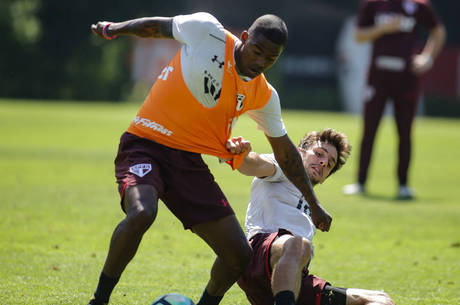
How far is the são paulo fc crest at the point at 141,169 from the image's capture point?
15.2 ft

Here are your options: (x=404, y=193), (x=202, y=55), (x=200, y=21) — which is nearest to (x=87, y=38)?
(x=404, y=193)

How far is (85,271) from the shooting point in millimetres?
6043

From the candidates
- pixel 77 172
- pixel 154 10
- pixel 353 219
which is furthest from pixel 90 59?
pixel 353 219

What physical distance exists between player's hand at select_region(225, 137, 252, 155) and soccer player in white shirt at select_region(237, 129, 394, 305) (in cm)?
1

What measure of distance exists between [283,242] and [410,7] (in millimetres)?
7715

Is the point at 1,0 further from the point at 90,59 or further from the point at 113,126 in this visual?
the point at 113,126

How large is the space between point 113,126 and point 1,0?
21.4 m

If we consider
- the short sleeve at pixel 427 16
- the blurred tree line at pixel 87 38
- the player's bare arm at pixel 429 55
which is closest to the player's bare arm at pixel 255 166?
the player's bare arm at pixel 429 55

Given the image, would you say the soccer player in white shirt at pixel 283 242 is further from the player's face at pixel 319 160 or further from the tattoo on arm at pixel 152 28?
the tattoo on arm at pixel 152 28

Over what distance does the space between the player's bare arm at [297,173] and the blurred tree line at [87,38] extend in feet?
126

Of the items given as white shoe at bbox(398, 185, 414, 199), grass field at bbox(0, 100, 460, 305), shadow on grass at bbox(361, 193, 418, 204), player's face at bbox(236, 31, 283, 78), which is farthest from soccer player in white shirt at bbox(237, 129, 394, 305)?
white shoe at bbox(398, 185, 414, 199)

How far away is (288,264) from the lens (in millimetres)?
4590

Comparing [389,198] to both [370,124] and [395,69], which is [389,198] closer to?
[370,124]

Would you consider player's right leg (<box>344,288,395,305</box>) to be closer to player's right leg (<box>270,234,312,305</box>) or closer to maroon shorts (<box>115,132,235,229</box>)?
player's right leg (<box>270,234,312,305</box>)
